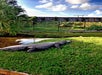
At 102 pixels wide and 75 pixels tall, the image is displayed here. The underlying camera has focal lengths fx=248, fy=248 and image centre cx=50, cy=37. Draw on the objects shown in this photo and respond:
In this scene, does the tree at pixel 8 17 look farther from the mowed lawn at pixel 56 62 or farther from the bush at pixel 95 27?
the bush at pixel 95 27

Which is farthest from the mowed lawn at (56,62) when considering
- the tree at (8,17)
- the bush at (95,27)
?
the bush at (95,27)

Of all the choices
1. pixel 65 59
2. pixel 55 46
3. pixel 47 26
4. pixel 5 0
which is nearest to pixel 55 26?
pixel 47 26

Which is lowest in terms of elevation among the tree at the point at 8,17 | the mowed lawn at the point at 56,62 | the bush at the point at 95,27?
the bush at the point at 95,27

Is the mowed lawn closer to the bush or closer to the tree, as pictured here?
the tree

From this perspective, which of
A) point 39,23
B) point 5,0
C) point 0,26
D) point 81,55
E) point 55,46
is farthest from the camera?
point 39,23

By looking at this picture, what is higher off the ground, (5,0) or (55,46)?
(5,0)

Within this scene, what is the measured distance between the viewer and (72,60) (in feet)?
18.7

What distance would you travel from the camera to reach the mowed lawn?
5164 millimetres

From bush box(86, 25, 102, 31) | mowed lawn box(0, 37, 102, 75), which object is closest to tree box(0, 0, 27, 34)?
mowed lawn box(0, 37, 102, 75)

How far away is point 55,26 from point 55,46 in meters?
14.4

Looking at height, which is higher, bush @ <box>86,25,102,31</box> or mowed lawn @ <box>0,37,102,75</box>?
mowed lawn @ <box>0,37,102,75</box>

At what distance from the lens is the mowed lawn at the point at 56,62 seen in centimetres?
516

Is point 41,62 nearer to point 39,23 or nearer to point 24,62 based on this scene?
point 24,62

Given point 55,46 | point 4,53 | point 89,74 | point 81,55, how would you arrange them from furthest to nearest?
1. point 55,46
2. point 4,53
3. point 81,55
4. point 89,74
